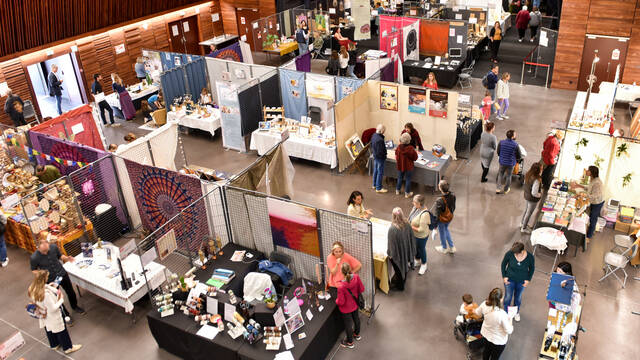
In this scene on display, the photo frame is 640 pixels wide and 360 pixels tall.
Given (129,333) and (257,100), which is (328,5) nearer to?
(257,100)

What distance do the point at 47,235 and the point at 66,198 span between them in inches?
30.2

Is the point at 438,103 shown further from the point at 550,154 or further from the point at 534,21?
the point at 534,21

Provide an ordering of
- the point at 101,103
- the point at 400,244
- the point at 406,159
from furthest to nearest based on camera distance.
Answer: the point at 101,103 → the point at 406,159 → the point at 400,244

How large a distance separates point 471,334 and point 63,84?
637 inches

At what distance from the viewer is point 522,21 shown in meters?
20.2

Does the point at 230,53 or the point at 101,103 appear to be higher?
the point at 230,53

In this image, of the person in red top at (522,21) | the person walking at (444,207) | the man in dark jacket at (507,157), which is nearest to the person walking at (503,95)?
the man in dark jacket at (507,157)

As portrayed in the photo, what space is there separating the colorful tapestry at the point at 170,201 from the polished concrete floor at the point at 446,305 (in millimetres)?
1399

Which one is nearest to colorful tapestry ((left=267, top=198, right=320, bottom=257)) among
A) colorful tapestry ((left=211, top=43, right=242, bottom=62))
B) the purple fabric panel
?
the purple fabric panel

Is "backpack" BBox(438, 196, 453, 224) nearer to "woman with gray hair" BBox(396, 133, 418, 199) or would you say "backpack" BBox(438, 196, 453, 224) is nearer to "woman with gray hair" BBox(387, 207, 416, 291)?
"woman with gray hair" BBox(387, 207, 416, 291)

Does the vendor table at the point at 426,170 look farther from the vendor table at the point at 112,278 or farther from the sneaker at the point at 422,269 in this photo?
the vendor table at the point at 112,278

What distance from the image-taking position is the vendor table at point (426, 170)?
10867 mm

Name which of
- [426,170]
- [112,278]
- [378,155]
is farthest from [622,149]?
[112,278]

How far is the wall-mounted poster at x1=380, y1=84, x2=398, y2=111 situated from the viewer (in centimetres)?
1210
